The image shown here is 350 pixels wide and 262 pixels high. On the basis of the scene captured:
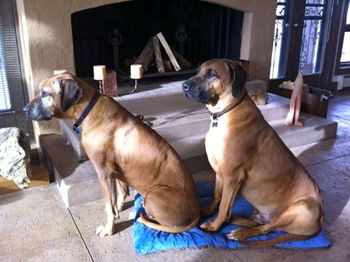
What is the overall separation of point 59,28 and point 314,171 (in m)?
2.35

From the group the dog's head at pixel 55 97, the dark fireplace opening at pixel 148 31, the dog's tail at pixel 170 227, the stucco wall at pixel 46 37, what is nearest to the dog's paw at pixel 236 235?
the dog's tail at pixel 170 227

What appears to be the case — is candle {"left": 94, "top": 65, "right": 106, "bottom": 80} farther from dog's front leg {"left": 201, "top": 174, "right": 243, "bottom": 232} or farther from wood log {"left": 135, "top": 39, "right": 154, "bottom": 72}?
dog's front leg {"left": 201, "top": 174, "right": 243, "bottom": 232}

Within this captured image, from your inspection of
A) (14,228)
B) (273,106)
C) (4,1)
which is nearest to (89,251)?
(14,228)

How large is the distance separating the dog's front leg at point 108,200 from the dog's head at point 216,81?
2.02 ft

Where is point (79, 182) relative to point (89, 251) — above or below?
above

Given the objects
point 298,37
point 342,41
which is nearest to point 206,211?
point 298,37

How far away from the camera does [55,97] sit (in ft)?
5.35

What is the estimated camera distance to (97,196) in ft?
7.65

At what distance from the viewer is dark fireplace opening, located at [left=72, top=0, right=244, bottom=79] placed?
11.7ft

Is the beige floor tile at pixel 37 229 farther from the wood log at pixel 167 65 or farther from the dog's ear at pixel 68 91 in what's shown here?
the wood log at pixel 167 65

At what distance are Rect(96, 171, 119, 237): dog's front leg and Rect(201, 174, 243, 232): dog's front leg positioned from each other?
522 millimetres

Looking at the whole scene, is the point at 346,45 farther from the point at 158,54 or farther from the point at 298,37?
the point at 158,54

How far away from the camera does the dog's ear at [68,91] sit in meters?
1.61

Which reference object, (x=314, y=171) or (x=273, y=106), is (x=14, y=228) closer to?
(x=314, y=171)
